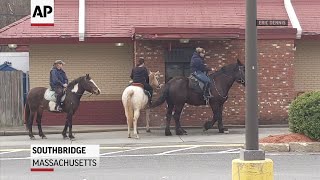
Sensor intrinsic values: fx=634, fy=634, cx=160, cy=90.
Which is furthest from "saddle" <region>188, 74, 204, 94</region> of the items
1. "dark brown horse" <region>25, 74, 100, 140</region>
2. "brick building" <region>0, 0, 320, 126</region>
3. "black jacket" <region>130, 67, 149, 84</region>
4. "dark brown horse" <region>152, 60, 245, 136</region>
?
"dark brown horse" <region>25, 74, 100, 140</region>

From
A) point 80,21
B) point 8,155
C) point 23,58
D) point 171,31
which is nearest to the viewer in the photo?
point 8,155

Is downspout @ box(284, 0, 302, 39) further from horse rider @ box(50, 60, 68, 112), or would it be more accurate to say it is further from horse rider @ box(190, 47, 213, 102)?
horse rider @ box(50, 60, 68, 112)

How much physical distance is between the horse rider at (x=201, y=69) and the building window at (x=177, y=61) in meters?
3.10

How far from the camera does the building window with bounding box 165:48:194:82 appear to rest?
2231 cm

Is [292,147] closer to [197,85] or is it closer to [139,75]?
[197,85]

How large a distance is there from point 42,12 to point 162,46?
16.1 feet

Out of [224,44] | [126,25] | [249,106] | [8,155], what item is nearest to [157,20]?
[126,25]

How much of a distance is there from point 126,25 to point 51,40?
269 cm

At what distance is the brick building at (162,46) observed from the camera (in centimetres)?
2194

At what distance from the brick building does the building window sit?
0.04 meters

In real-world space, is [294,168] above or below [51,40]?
below

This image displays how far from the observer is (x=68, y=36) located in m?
21.8

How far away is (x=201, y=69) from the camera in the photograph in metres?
19.0

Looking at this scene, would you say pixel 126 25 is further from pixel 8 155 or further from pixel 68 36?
pixel 8 155
